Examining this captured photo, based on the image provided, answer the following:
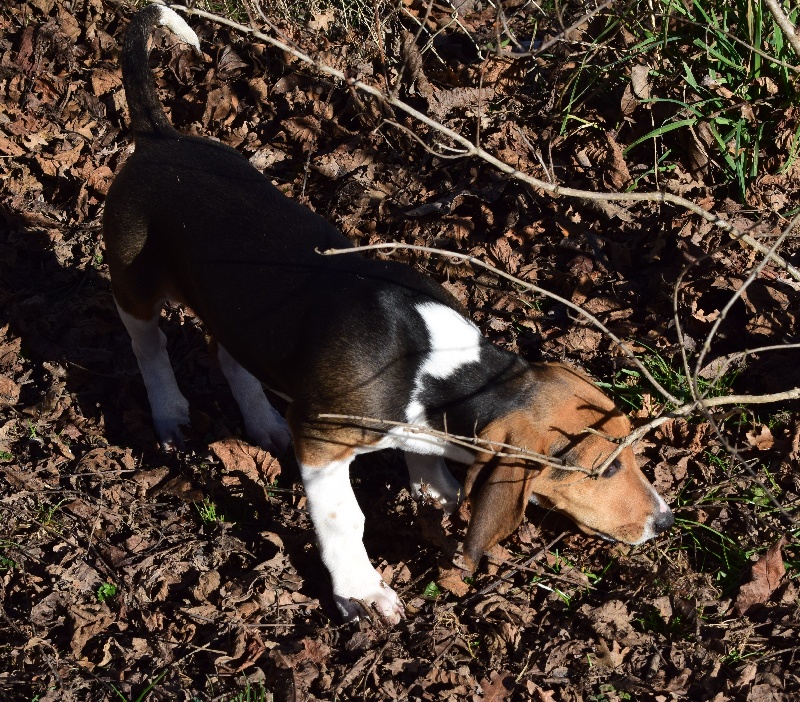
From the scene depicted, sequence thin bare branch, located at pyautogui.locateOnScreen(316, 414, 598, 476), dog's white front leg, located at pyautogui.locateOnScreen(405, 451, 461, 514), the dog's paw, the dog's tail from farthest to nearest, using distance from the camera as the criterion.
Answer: the dog's tail
dog's white front leg, located at pyautogui.locateOnScreen(405, 451, 461, 514)
the dog's paw
thin bare branch, located at pyautogui.locateOnScreen(316, 414, 598, 476)

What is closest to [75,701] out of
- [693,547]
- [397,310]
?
[397,310]

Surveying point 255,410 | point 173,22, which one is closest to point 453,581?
point 255,410

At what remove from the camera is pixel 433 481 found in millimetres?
4508

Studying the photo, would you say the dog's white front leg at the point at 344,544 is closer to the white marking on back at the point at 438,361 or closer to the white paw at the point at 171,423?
the white marking on back at the point at 438,361

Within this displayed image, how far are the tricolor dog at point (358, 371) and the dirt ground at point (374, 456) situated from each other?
37 centimetres

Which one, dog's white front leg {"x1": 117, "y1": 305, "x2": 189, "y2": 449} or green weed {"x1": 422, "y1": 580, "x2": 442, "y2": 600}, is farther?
dog's white front leg {"x1": 117, "y1": 305, "x2": 189, "y2": 449}

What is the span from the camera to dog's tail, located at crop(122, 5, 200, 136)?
4727mm

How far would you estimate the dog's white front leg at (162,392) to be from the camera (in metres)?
5.02

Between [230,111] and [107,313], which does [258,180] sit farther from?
[230,111]

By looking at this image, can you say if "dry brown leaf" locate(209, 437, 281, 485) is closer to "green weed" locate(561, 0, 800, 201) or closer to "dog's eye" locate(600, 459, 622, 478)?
"dog's eye" locate(600, 459, 622, 478)

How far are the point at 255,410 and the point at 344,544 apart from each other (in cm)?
136

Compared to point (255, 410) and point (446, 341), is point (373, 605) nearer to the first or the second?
point (446, 341)

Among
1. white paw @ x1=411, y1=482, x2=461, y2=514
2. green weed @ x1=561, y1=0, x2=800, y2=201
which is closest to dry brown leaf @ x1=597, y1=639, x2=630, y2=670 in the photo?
white paw @ x1=411, y1=482, x2=461, y2=514

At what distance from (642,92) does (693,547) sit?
114 inches
